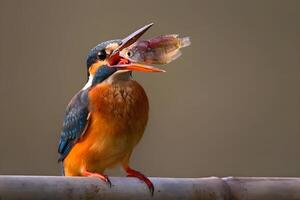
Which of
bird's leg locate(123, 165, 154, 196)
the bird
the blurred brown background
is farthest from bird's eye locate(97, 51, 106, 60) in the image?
the blurred brown background

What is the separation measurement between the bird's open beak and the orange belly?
0.05 m

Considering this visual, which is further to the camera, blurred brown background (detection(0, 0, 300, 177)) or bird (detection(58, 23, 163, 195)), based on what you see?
blurred brown background (detection(0, 0, 300, 177))

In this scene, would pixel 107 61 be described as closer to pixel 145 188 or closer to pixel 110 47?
pixel 110 47

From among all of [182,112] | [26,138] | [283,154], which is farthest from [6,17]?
[283,154]

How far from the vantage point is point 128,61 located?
1.51 meters

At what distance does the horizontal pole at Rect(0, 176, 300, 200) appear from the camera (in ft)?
3.80

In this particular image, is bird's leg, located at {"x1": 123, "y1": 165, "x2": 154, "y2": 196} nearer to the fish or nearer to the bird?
the bird

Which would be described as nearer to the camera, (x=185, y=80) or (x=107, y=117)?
(x=107, y=117)

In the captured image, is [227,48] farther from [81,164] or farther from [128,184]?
[128,184]

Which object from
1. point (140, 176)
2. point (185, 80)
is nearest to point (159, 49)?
point (140, 176)

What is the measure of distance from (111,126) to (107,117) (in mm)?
21

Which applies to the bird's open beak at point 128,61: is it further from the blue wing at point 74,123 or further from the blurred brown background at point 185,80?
the blurred brown background at point 185,80

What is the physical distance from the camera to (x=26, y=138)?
7.43 feet

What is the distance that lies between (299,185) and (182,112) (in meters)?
1.08
